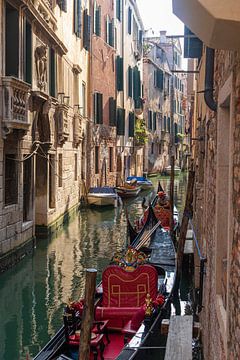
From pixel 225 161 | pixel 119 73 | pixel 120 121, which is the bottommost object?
pixel 225 161

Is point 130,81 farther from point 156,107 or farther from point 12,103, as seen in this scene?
point 12,103

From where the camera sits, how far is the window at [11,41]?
9180 mm

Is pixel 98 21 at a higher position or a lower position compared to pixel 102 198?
higher

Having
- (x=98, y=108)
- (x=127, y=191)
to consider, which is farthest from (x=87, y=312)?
(x=127, y=191)

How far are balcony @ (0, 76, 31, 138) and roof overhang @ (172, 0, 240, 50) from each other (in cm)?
689

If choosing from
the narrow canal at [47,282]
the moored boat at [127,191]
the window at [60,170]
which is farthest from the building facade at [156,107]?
the narrow canal at [47,282]

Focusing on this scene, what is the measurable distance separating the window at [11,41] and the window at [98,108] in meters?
9.64

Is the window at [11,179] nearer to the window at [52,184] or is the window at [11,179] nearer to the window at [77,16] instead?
the window at [52,184]

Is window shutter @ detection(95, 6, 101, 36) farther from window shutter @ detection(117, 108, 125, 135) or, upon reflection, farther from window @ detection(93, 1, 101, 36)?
window shutter @ detection(117, 108, 125, 135)

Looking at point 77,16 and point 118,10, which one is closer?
point 77,16

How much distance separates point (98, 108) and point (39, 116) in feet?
25.6

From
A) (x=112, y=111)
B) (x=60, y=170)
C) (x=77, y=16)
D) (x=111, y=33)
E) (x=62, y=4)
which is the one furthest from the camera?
(x=112, y=111)

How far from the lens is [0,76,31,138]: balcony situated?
8.48 metres

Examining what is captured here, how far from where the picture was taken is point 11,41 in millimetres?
9227
